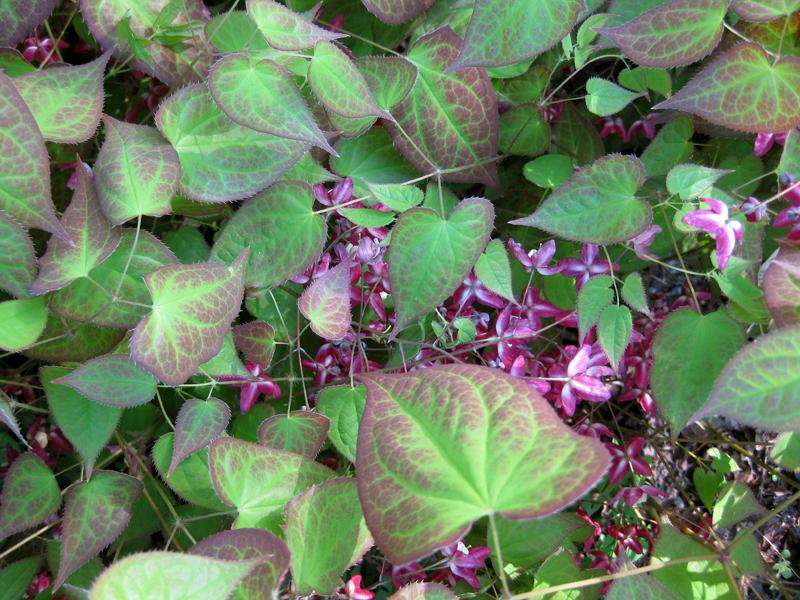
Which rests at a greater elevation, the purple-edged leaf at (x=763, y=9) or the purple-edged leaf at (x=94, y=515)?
the purple-edged leaf at (x=763, y=9)

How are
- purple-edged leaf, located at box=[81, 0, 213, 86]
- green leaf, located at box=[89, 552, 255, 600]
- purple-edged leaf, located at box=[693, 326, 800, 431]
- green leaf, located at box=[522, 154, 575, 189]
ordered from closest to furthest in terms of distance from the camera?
green leaf, located at box=[89, 552, 255, 600], purple-edged leaf, located at box=[693, 326, 800, 431], purple-edged leaf, located at box=[81, 0, 213, 86], green leaf, located at box=[522, 154, 575, 189]

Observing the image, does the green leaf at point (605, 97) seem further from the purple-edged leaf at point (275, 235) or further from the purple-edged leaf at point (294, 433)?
the purple-edged leaf at point (294, 433)

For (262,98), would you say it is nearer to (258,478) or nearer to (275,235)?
(275,235)

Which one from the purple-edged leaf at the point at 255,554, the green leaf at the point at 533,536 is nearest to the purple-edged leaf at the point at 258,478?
the purple-edged leaf at the point at 255,554

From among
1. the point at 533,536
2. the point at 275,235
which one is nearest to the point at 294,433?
the point at 275,235

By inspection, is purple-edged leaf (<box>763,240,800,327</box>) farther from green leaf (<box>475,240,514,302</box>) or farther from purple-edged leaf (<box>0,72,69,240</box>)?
purple-edged leaf (<box>0,72,69,240</box>)

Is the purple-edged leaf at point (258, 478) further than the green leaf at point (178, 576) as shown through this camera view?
Yes

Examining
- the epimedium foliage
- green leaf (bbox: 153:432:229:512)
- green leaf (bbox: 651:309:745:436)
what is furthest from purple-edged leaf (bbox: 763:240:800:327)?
green leaf (bbox: 153:432:229:512)

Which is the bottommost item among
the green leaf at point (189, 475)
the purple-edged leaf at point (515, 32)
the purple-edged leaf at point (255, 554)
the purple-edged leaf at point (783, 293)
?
the green leaf at point (189, 475)
